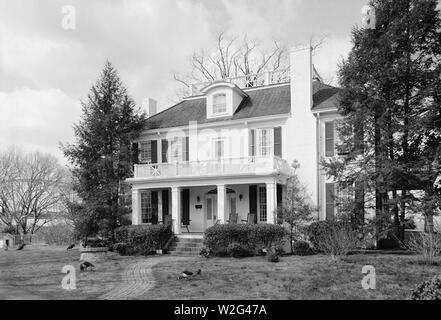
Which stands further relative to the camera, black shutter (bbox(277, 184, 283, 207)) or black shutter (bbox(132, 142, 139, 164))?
black shutter (bbox(132, 142, 139, 164))

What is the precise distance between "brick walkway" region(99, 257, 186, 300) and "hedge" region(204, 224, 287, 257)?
2745mm

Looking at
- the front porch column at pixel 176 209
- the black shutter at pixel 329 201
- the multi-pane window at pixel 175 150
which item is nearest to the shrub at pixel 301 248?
the black shutter at pixel 329 201

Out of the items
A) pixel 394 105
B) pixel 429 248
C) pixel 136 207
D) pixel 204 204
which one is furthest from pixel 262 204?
pixel 429 248

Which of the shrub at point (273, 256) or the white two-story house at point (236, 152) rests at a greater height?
the white two-story house at point (236, 152)

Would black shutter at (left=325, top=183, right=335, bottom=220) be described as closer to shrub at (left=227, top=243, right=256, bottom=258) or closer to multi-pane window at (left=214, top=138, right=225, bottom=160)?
shrub at (left=227, top=243, right=256, bottom=258)

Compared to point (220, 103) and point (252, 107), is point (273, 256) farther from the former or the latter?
point (220, 103)

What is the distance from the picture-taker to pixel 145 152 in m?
24.7

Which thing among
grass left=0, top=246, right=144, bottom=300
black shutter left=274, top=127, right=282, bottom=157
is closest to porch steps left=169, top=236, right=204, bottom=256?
grass left=0, top=246, right=144, bottom=300

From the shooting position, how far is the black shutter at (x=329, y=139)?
20156 millimetres

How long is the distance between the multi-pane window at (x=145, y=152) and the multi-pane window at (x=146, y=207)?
193 centimetres

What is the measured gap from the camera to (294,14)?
11578 mm

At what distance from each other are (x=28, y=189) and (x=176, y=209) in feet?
68.5

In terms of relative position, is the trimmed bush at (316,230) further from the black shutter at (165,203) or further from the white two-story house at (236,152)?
the black shutter at (165,203)

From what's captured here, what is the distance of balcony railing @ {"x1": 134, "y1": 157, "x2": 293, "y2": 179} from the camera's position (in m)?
19.8
